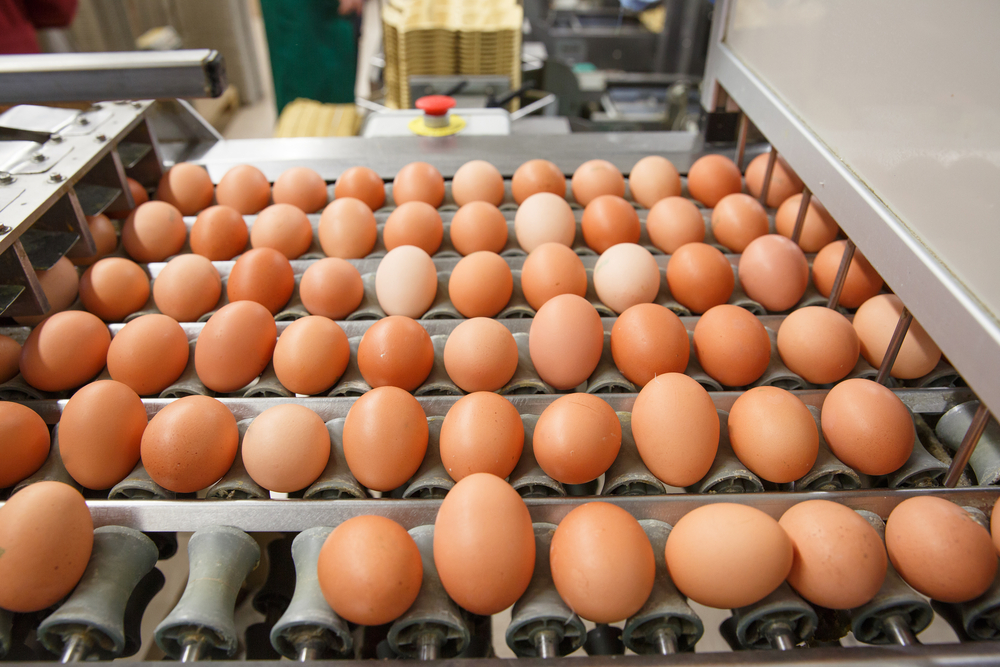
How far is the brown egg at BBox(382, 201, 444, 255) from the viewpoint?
1495 mm

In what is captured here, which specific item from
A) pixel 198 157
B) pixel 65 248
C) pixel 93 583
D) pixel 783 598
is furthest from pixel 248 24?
pixel 783 598

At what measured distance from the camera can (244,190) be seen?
5.40 ft

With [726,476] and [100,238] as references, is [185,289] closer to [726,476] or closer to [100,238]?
[100,238]

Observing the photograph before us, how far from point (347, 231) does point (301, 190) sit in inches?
11.1

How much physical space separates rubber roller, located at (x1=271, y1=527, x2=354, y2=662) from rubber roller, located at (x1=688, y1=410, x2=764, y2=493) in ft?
2.09

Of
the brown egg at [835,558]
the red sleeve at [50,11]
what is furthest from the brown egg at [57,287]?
the red sleeve at [50,11]

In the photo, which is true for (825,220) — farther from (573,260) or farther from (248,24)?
(248,24)

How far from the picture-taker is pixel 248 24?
564cm

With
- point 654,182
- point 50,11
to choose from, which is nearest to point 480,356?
point 654,182

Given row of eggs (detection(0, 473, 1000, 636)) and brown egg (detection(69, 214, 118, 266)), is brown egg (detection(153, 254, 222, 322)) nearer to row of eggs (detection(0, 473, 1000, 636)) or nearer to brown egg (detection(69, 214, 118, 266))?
brown egg (detection(69, 214, 118, 266))

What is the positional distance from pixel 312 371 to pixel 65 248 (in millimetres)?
696

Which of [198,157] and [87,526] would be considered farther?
[198,157]

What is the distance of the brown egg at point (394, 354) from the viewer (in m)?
1.14

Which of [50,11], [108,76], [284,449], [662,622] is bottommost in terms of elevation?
[662,622]
